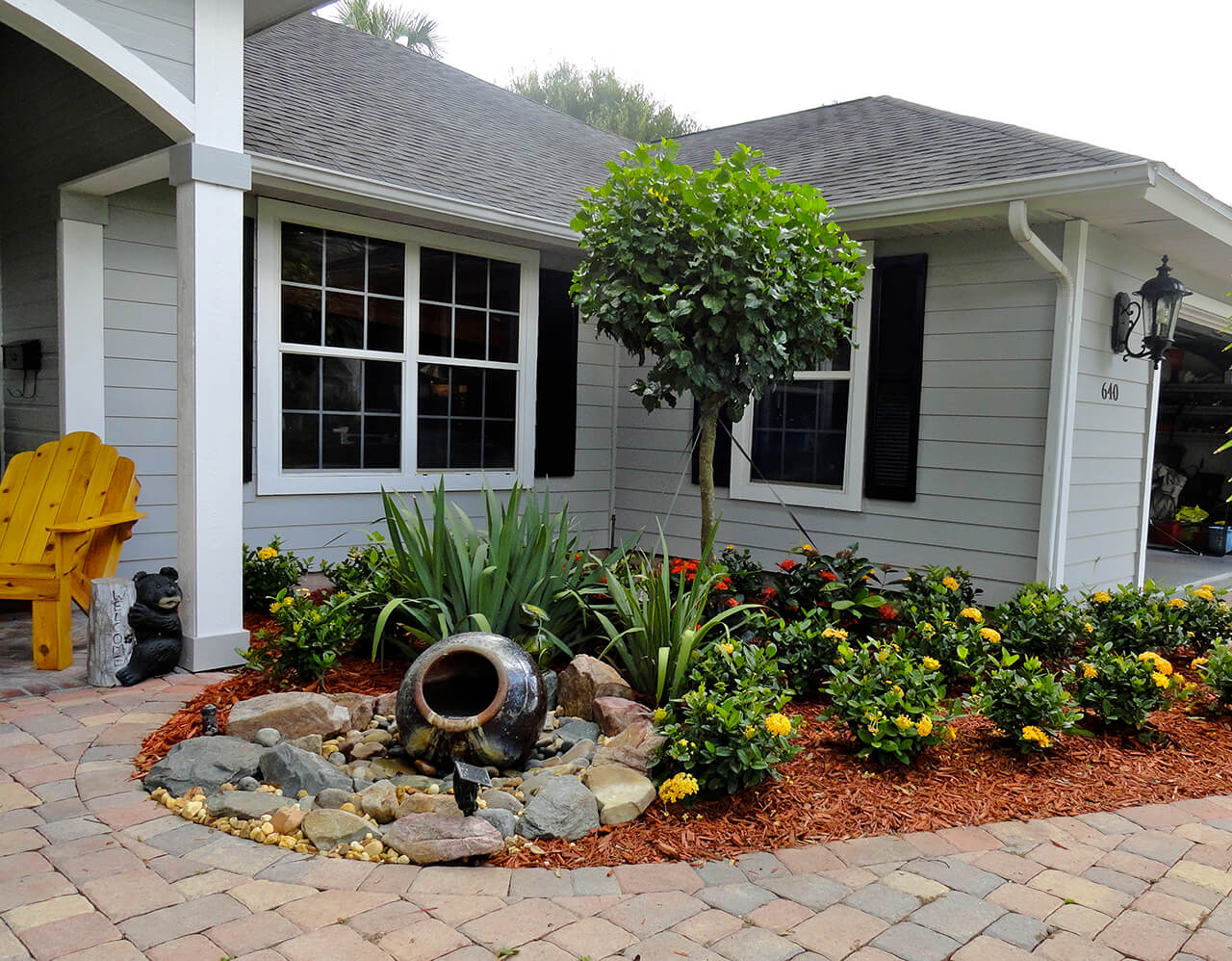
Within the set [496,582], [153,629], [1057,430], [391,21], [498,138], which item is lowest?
[153,629]

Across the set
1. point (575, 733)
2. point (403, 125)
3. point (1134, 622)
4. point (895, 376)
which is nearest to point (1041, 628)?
point (1134, 622)

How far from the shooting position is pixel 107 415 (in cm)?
480

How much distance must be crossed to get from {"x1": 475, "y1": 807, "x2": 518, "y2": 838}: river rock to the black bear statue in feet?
6.57

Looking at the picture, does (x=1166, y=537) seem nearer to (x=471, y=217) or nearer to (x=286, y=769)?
(x=471, y=217)

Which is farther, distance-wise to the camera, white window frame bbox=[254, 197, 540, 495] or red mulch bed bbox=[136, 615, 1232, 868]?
white window frame bbox=[254, 197, 540, 495]

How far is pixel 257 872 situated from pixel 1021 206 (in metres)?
4.58

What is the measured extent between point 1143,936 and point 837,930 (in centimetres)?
74

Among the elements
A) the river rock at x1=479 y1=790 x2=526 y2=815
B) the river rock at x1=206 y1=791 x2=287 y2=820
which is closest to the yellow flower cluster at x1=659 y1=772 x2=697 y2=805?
the river rock at x1=479 y1=790 x2=526 y2=815

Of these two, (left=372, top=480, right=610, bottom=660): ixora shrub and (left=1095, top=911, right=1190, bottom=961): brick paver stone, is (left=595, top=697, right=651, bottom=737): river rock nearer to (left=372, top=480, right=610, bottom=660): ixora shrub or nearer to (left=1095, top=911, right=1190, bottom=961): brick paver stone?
(left=372, top=480, right=610, bottom=660): ixora shrub

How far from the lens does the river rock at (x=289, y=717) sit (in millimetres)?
3170

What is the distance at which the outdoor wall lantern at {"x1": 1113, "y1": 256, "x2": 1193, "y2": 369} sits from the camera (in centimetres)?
539

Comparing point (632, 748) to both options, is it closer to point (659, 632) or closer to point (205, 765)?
point (659, 632)

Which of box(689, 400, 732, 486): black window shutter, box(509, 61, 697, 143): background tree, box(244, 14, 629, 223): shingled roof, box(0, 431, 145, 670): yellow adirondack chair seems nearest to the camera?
box(0, 431, 145, 670): yellow adirondack chair

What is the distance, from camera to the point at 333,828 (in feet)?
8.30
